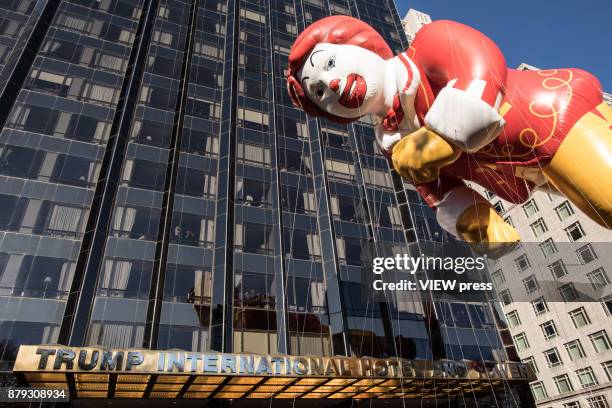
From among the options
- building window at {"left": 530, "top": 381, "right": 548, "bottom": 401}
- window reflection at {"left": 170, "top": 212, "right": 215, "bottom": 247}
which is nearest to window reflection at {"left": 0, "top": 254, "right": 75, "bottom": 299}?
window reflection at {"left": 170, "top": 212, "right": 215, "bottom": 247}

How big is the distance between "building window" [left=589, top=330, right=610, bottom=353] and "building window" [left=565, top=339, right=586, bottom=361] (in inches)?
40.9

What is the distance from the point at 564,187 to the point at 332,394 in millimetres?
15145

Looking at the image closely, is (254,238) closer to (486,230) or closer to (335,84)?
(335,84)

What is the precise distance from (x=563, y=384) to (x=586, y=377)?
2.19m

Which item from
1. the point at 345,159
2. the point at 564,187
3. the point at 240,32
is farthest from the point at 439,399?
the point at 240,32

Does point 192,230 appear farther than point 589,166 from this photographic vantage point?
Yes

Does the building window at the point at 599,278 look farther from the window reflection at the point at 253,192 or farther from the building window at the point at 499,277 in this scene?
the window reflection at the point at 253,192

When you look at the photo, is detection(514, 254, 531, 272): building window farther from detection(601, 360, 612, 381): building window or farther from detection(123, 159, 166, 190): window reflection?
detection(123, 159, 166, 190): window reflection

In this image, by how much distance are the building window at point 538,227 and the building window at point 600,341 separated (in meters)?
8.63

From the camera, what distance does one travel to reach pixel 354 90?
5.20 m

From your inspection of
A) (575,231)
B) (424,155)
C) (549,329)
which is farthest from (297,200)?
(549,329)

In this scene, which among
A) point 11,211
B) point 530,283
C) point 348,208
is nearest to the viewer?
point 11,211

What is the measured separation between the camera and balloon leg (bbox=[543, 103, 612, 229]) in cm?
395

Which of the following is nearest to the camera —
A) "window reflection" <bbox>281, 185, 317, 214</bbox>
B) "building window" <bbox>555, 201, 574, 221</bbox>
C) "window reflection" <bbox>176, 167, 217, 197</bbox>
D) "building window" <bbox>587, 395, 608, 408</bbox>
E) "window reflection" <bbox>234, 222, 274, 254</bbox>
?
"window reflection" <bbox>234, 222, 274, 254</bbox>
